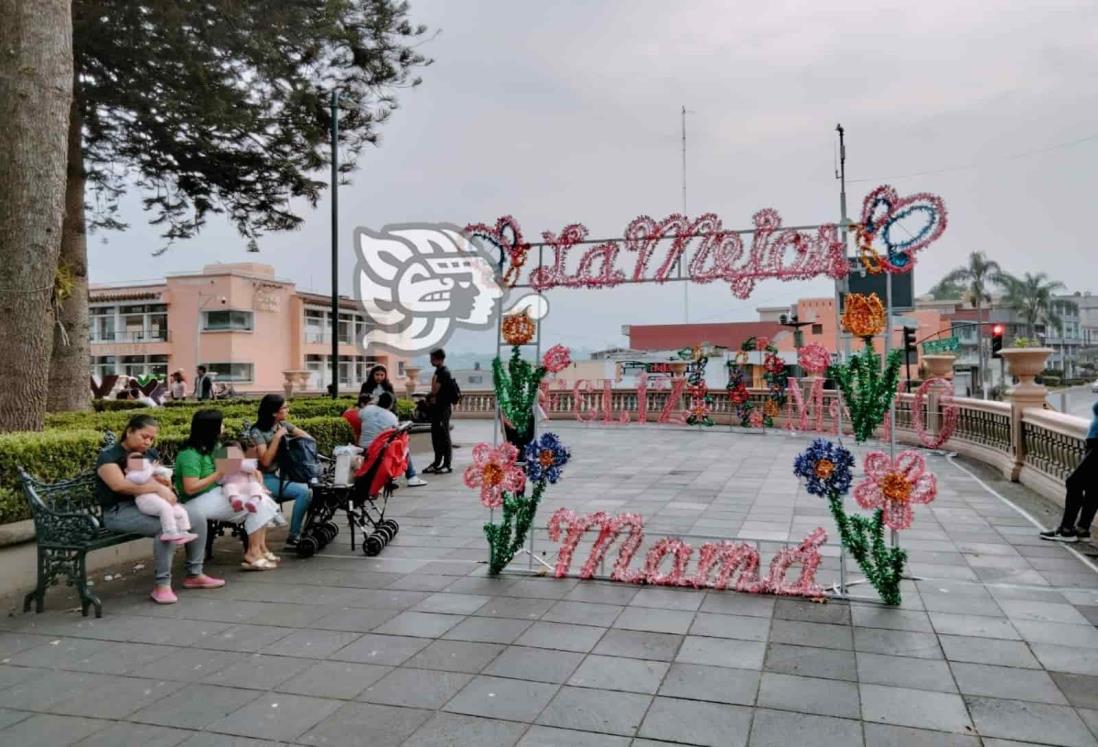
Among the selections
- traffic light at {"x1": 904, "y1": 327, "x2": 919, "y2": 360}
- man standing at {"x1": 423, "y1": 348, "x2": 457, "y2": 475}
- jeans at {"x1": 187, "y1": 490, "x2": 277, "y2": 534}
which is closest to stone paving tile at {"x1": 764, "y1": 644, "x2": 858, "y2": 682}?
jeans at {"x1": 187, "y1": 490, "x2": 277, "y2": 534}

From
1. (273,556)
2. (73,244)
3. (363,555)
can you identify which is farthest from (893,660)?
(73,244)

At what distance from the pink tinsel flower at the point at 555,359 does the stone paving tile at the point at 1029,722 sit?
137 inches

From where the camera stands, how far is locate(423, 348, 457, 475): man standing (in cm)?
1153

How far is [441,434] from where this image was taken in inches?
481

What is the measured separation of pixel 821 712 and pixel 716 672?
0.62 m

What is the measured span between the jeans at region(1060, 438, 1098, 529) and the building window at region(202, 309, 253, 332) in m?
44.9

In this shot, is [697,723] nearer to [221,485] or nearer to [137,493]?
[137,493]

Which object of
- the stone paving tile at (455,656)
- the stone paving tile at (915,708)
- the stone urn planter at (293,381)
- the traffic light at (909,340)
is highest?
the traffic light at (909,340)

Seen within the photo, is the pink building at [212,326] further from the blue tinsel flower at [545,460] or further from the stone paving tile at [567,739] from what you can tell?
the stone paving tile at [567,739]

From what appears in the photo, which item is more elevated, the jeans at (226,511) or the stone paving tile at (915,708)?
the jeans at (226,511)

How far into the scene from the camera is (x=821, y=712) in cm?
357

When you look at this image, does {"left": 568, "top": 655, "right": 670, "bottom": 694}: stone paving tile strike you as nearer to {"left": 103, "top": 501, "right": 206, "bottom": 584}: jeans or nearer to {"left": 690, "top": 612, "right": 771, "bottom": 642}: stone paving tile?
{"left": 690, "top": 612, "right": 771, "bottom": 642}: stone paving tile

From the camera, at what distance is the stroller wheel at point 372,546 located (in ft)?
22.6

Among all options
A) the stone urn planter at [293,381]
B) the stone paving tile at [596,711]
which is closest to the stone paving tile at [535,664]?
the stone paving tile at [596,711]
